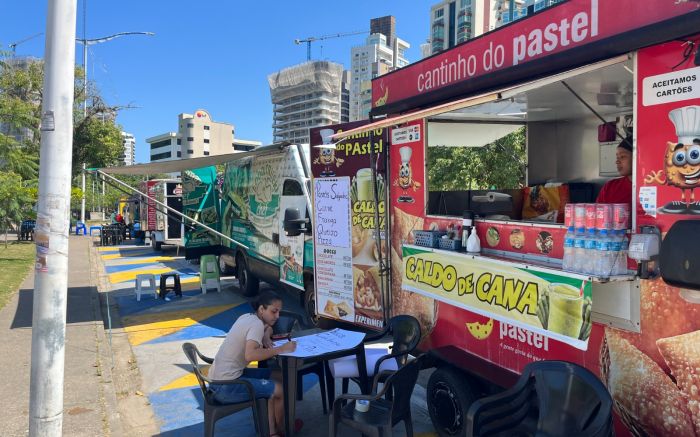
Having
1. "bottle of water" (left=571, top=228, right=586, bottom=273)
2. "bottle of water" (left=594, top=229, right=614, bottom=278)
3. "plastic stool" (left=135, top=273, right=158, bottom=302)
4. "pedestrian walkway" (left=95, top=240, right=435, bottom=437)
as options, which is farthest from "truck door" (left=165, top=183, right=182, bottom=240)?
"bottle of water" (left=594, top=229, right=614, bottom=278)

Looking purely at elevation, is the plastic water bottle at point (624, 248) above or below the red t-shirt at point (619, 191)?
below

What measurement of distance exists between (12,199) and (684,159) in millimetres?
16469

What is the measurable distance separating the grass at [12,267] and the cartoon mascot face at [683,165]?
32.9ft

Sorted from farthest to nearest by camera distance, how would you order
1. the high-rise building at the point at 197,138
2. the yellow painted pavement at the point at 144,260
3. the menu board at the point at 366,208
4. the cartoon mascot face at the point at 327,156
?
the high-rise building at the point at 197,138
the yellow painted pavement at the point at 144,260
the cartoon mascot face at the point at 327,156
the menu board at the point at 366,208

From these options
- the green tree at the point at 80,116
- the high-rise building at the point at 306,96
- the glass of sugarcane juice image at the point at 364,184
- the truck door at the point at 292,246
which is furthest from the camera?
the high-rise building at the point at 306,96

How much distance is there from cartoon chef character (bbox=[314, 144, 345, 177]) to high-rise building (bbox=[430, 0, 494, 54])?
70866mm

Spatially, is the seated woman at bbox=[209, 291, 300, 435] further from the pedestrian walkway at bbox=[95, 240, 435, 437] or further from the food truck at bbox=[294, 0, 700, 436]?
the food truck at bbox=[294, 0, 700, 436]

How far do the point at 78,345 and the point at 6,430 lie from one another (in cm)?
268

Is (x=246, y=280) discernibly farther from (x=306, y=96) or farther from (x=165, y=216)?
(x=306, y=96)

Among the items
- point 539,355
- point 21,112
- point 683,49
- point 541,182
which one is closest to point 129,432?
point 539,355

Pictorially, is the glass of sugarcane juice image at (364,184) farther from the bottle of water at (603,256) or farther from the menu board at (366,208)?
the bottle of water at (603,256)

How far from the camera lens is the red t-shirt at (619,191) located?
334cm

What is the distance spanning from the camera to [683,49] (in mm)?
2545

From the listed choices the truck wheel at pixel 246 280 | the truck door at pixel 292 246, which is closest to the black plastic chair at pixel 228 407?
the truck door at pixel 292 246
